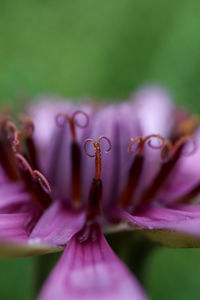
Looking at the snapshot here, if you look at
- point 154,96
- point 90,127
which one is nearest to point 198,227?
point 90,127

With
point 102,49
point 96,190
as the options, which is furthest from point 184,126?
point 102,49

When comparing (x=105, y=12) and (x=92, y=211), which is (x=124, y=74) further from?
(x=92, y=211)

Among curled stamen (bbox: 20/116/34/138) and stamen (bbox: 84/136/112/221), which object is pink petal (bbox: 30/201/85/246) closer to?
stamen (bbox: 84/136/112/221)

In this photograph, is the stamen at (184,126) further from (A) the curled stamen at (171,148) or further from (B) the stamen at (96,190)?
(B) the stamen at (96,190)

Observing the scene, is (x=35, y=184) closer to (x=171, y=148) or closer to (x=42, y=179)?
(x=42, y=179)

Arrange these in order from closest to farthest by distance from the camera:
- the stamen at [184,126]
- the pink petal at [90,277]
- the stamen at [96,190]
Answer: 1. the pink petal at [90,277]
2. the stamen at [96,190]
3. the stamen at [184,126]

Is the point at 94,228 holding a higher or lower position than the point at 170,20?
lower

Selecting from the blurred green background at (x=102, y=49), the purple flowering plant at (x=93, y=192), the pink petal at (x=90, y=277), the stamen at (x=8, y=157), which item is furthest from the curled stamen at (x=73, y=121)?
the blurred green background at (x=102, y=49)
